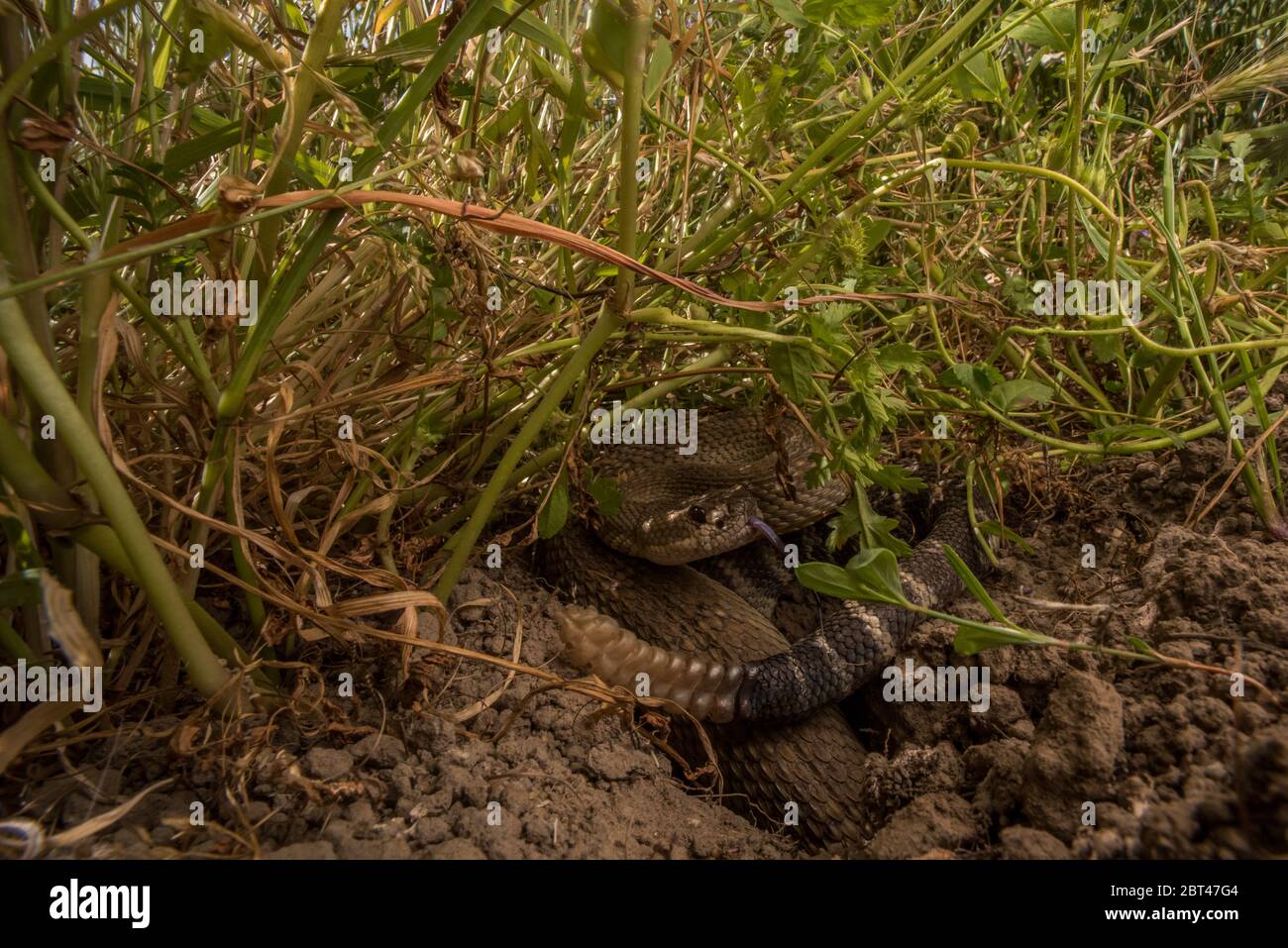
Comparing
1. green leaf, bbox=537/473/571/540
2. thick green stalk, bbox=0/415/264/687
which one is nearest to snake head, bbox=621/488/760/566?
green leaf, bbox=537/473/571/540

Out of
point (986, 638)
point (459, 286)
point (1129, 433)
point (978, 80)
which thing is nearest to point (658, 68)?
point (459, 286)

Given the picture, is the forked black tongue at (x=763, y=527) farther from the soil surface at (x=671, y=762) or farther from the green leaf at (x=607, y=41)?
the green leaf at (x=607, y=41)

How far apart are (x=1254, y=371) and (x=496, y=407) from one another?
150 centimetres

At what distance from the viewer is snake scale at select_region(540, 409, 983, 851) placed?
5.30 ft

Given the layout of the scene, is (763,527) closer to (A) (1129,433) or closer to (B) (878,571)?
(A) (1129,433)

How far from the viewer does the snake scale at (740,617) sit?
1616 millimetres

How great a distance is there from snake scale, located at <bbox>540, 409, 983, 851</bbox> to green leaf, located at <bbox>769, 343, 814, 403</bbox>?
31 centimetres

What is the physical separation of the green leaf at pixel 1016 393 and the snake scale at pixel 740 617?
365 millimetres

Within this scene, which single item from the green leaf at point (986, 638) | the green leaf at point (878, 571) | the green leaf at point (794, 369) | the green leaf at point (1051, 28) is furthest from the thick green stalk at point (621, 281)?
→ the green leaf at point (1051, 28)

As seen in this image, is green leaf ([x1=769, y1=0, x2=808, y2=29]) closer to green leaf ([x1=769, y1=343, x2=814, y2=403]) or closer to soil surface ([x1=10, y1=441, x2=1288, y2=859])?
green leaf ([x1=769, y1=343, x2=814, y2=403])

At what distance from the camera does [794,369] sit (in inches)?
51.2

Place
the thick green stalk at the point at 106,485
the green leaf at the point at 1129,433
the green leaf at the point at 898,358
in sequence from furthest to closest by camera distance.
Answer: the green leaf at the point at 1129,433 < the green leaf at the point at 898,358 < the thick green stalk at the point at 106,485

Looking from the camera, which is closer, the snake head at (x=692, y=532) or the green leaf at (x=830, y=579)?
the green leaf at (x=830, y=579)
